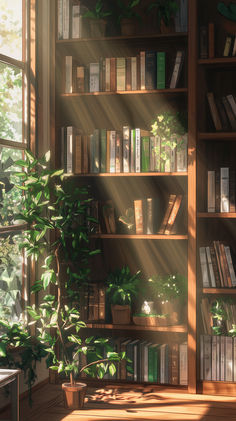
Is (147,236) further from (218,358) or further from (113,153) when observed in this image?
(218,358)

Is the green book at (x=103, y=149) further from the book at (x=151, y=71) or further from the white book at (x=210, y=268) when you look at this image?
the white book at (x=210, y=268)

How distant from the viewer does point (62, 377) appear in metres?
3.95

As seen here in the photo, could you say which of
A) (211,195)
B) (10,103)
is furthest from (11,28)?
(211,195)

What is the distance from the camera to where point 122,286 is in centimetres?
379

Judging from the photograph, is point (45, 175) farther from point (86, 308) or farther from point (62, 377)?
point (62, 377)

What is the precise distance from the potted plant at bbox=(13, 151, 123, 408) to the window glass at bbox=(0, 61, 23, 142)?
0.18 m

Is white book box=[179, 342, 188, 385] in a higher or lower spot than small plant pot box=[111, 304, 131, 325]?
lower

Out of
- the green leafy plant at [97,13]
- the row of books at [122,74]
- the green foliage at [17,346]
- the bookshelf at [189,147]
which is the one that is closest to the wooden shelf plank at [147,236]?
the bookshelf at [189,147]

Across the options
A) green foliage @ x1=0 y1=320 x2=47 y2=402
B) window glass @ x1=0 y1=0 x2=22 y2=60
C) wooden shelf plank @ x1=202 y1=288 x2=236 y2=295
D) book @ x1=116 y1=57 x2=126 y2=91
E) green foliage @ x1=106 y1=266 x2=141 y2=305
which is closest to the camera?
green foliage @ x1=0 y1=320 x2=47 y2=402

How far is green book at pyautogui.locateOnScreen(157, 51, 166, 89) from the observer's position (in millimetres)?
3809

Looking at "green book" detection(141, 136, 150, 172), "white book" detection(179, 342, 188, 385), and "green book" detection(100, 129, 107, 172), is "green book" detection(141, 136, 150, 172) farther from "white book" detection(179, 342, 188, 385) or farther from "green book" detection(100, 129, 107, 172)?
"white book" detection(179, 342, 188, 385)

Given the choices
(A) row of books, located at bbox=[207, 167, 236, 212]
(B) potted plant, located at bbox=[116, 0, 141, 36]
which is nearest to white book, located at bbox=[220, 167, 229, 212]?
(A) row of books, located at bbox=[207, 167, 236, 212]

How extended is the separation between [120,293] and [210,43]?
64.2 inches

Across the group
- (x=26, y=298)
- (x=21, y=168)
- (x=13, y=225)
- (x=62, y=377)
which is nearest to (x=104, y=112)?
(x=21, y=168)
